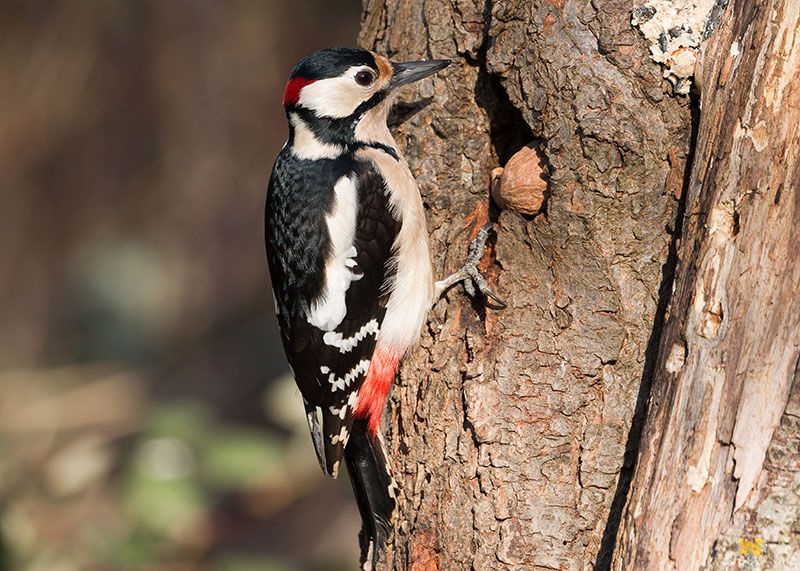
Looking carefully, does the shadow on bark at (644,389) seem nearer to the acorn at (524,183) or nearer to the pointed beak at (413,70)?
the acorn at (524,183)

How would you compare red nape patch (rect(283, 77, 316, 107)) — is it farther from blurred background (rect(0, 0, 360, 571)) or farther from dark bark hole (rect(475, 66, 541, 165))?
blurred background (rect(0, 0, 360, 571))

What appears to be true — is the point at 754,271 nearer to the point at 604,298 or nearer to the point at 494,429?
→ the point at 604,298

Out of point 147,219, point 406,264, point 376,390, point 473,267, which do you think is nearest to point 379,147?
point 406,264

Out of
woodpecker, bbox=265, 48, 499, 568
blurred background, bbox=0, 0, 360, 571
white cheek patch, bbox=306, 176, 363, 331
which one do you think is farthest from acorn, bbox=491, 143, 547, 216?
blurred background, bbox=0, 0, 360, 571

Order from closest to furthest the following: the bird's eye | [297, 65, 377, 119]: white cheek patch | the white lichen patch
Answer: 1. the white lichen patch
2. the bird's eye
3. [297, 65, 377, 119]: white cheek patch

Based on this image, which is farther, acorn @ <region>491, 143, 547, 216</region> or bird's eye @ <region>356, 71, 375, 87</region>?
bird's eye @ <region>356, 71, 375, 87</region>

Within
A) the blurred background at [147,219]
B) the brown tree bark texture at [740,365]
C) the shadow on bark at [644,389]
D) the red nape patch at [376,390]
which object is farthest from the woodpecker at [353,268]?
the blurred background at [147,219]

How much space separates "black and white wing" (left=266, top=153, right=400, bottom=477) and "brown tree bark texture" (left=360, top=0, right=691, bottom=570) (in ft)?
1.03

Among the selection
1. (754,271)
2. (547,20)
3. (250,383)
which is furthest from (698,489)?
(250,383)

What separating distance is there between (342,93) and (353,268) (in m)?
0.58

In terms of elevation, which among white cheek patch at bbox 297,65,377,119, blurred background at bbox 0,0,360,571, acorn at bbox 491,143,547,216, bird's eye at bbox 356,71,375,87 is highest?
blurred background at bbox 0,0,360,571

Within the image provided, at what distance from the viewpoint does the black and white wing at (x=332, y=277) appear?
2.79 metres

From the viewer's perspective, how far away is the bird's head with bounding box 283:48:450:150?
277 centimetres

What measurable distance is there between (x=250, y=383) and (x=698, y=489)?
5413mm
